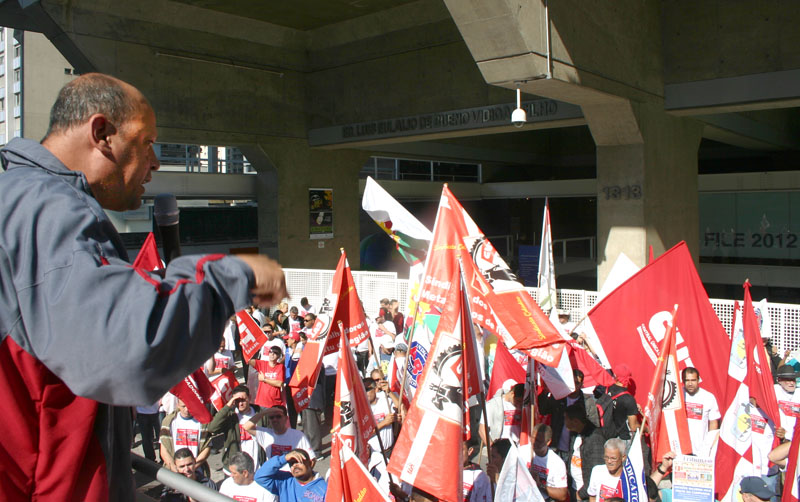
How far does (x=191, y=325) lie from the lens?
1115 mm

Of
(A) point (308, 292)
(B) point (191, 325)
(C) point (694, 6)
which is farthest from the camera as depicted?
(A) point (308, 292)

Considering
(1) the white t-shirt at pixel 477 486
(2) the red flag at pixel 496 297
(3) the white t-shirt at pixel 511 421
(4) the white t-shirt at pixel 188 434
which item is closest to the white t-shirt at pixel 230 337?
(4) the white t-shirt at pixel 188 434

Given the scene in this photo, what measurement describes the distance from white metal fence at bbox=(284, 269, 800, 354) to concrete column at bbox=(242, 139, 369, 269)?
2848 mm

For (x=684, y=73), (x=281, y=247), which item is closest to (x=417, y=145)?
(x=281, y=247)

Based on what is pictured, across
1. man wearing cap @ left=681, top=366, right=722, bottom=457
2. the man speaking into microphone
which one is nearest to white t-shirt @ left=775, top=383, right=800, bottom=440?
man wearing cap @ left=681, top=366, right=722, bottom=457

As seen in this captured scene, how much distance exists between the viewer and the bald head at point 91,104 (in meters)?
1.36

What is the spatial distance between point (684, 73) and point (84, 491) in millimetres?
15636

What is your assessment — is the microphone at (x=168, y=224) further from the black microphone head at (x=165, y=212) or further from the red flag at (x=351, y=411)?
the red flag at (x=351, y=411)

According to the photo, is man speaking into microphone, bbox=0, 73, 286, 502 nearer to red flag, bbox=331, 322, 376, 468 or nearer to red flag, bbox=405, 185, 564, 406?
red flag, bbox=331, 322, 376, 468

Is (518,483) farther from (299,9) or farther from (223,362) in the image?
(299,9)

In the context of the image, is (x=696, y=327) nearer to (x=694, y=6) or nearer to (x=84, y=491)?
(x=84, y=491)

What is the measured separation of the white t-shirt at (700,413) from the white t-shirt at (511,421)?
1.79 m

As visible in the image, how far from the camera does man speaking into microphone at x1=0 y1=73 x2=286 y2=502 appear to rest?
1.06 m

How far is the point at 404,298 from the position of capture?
57.7 ft
